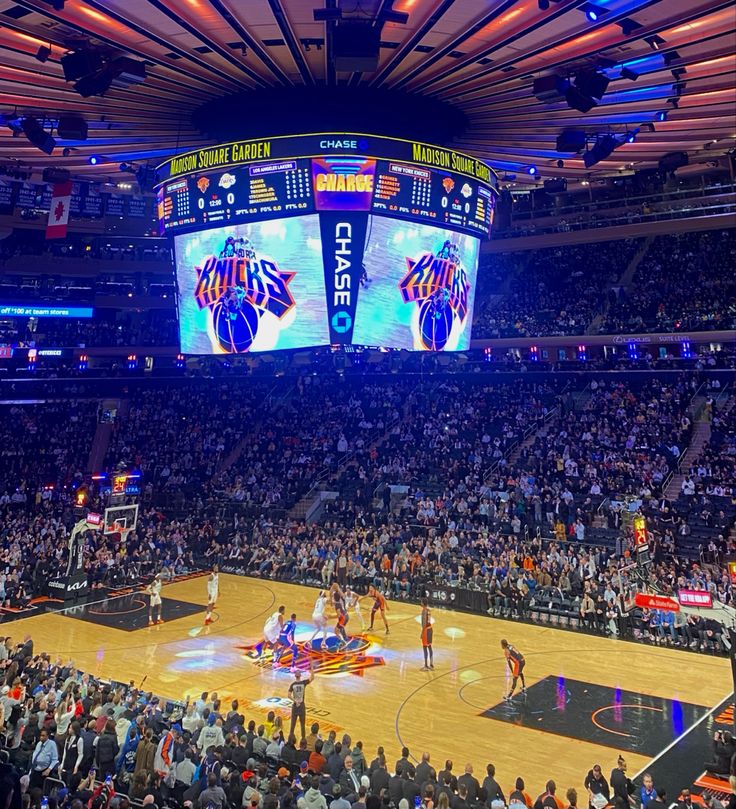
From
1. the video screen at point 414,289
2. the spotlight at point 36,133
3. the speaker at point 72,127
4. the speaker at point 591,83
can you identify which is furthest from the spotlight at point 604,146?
the spotlight at point 36,133

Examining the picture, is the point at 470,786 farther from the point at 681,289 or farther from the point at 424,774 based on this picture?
the point at 681,289

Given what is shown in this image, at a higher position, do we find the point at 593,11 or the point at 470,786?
the point at 593,11

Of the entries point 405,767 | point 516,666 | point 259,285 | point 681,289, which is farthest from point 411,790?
point 681,289

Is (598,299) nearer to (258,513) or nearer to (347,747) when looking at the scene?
(258,513)

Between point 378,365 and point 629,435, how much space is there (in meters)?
13.3

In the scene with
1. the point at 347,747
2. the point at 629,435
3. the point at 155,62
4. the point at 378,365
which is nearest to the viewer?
the point at 347,747

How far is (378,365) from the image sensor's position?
1405 inches

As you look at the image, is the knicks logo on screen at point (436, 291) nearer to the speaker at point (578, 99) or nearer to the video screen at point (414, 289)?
the video screen at point (414, 289)

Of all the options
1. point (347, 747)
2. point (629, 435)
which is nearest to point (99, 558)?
point (347, 747)

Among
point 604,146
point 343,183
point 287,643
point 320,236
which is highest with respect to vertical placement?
point 604,146

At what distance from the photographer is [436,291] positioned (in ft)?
59.0

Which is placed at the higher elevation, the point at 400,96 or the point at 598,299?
the point at 400,96

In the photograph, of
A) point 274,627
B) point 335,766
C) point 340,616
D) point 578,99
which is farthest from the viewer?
point 340,616

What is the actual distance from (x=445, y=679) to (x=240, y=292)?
33.0ft
